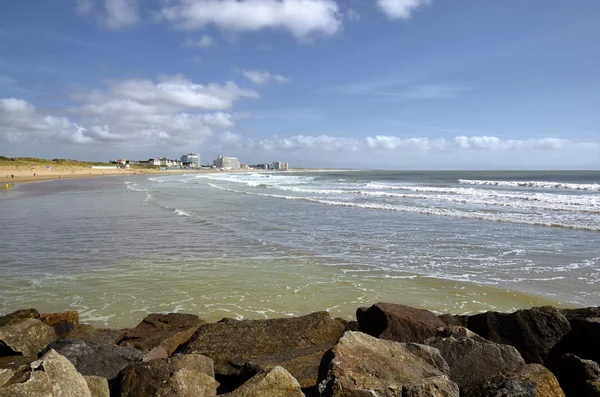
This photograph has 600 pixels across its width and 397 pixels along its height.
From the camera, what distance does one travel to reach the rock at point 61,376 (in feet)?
10.5

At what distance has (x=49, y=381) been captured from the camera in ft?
10.3

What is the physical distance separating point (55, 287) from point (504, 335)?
873cm

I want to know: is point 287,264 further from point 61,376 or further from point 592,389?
point 61,376

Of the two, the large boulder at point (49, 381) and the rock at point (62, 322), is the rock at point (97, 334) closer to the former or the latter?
the rock at point (62, 322)

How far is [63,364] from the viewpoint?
3.39 meters

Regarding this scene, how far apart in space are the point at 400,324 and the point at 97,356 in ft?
11.7

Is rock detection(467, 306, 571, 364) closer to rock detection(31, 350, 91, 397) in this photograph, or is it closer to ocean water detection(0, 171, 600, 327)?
ocean water detection(0, 171, 600, 327)

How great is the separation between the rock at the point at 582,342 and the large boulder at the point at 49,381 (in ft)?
15.5

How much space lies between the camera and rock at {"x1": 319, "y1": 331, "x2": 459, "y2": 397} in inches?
130

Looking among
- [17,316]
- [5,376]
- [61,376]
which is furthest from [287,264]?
[5,376]

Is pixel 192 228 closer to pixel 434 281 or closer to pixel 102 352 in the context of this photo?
pixel 434 281

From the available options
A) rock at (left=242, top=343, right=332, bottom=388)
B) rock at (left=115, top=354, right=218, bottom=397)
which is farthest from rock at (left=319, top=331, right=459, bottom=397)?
rock at (left=115, top=354, right=218, bottom=397)

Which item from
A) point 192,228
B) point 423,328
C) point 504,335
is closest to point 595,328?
point 504,335

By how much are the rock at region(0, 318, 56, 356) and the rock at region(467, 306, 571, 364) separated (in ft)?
18.9
